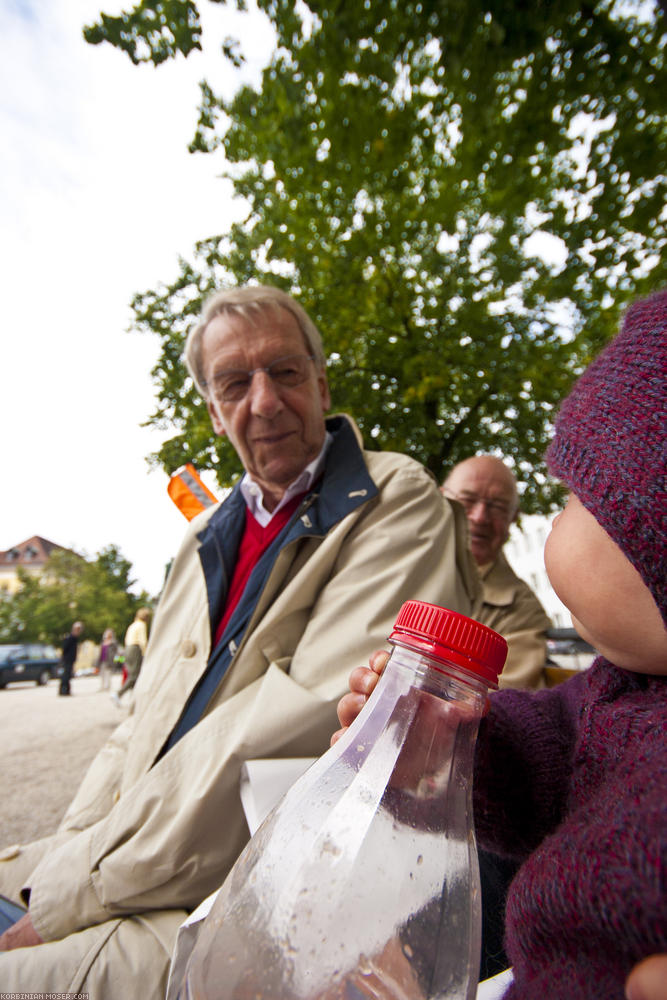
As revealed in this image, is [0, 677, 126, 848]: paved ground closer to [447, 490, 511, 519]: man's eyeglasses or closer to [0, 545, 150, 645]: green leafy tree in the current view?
[447, 490, 511, 519]: man's eyeglasses

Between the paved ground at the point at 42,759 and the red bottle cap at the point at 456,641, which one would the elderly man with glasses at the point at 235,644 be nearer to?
the red bottle cap at the point at 456,641

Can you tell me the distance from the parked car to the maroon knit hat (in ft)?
73.1

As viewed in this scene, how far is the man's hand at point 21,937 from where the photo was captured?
1476 millimetres

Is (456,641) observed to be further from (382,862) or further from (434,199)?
(434,199)

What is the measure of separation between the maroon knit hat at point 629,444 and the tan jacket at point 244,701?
0.94 m

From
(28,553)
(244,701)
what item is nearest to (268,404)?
(244,701)

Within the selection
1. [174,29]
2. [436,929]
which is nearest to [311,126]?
[174,29]

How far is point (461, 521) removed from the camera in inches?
78.0

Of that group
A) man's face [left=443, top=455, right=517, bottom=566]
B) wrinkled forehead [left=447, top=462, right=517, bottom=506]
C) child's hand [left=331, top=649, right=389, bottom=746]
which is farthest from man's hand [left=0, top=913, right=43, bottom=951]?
wrinkled forehead [left=447, top=462, right=517, bottom=506]

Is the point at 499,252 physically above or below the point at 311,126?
above

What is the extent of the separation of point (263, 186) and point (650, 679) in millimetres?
8013

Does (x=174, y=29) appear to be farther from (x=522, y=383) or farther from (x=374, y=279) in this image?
(x=522, y=383)

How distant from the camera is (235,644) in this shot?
180cm

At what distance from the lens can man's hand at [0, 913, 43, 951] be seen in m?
1.48
